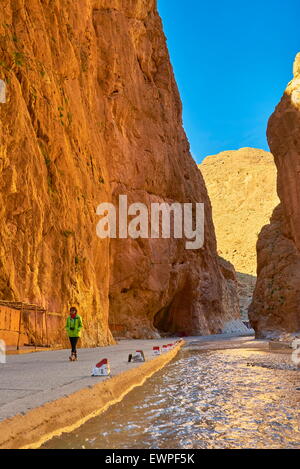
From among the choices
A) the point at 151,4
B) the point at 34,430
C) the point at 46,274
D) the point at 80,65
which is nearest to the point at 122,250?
the point at 80,65

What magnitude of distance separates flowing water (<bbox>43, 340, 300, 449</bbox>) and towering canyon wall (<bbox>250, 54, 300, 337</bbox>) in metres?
27.8

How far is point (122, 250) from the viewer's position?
37.4 meters

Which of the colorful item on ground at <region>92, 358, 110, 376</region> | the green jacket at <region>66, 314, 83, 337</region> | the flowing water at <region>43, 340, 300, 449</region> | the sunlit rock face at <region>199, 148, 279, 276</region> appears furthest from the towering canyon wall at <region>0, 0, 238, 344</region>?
the sunlit rock face at <region>199, 148, 279, 276</region>

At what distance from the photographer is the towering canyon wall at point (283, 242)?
35750mm

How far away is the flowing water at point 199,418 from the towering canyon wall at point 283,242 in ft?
91.3

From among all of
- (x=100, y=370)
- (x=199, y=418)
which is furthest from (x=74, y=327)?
(x=199, y=418)

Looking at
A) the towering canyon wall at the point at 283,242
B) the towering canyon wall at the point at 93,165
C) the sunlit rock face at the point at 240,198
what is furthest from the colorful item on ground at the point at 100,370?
the sunlit rock face at the point at 240,198

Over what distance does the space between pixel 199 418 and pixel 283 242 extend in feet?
115

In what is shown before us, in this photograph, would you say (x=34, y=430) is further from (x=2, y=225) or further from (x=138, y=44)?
(x=138, y=44)

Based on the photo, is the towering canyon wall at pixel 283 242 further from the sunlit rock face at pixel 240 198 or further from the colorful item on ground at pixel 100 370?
the sunlit rock face at pixel 240 198

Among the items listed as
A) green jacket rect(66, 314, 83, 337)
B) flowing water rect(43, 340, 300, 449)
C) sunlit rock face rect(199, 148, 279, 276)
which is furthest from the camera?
sunlit rock face rect(199, 148, 279, 276)

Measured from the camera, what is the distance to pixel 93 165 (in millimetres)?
28188

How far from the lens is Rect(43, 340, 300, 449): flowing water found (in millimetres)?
4168

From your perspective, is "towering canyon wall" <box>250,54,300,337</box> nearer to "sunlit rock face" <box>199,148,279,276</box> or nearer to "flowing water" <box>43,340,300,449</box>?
"flowing water" <box>43,340,300,449</box>
